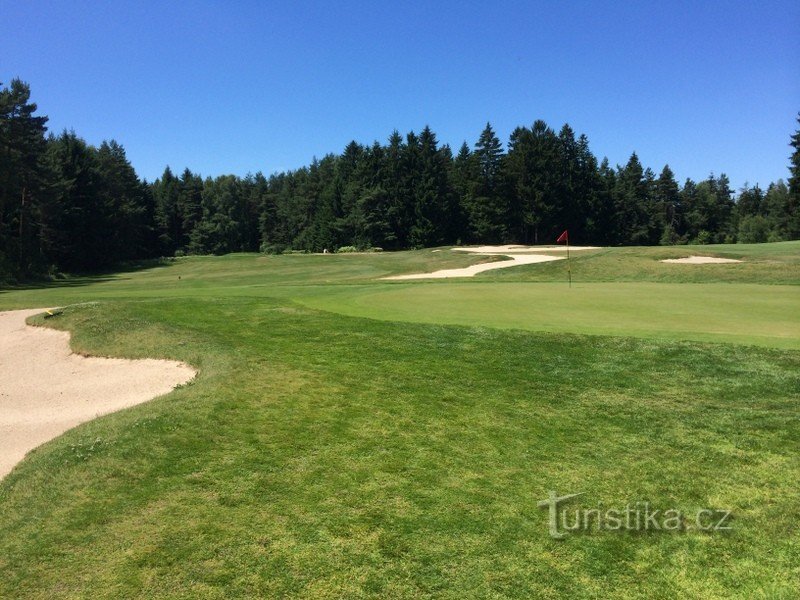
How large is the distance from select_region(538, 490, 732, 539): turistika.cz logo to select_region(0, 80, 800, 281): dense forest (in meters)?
48.4

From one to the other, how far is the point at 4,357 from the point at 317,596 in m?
12.4

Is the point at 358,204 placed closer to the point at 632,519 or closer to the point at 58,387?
the point at 58,387

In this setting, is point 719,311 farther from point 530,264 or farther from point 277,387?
point 530,264

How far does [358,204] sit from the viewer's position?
236 ft

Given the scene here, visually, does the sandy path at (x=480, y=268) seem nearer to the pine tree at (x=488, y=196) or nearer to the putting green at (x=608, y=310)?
the putting green at (x=608, y=310)

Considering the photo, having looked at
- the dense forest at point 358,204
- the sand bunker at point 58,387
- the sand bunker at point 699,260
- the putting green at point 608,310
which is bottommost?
the sand bunker at point 58,387

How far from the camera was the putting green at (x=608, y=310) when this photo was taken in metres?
9.81

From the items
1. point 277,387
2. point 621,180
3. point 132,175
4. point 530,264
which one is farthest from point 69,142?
point 621,180

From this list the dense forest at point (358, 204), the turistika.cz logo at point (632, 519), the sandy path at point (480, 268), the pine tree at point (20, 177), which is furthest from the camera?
the dense forest at point (358, 204)

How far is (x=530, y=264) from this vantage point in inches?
1246

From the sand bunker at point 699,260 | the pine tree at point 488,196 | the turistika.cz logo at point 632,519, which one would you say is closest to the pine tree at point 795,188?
the pine tree at point 488,196

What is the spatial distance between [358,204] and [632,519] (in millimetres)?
69932

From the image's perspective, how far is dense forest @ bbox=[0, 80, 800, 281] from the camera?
51188 mm

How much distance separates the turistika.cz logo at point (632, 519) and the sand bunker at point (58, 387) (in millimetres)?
5926
